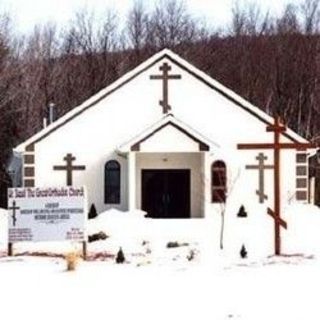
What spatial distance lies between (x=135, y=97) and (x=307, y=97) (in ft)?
99.3

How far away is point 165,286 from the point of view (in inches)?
526

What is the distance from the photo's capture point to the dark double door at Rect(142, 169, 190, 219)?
34312mm

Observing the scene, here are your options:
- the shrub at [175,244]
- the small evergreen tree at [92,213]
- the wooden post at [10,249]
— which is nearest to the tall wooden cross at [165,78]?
the small evergreen tree at [92,213]

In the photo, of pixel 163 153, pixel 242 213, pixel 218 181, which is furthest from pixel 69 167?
pixel 242 213

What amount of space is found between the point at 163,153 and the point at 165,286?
20.4m

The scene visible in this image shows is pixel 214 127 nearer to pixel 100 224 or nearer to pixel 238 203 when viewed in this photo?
pixel 238 203

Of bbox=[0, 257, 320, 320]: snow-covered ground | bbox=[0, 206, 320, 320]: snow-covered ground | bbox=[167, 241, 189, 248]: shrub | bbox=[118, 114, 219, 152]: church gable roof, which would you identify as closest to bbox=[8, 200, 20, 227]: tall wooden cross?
bbox=[0, 206, 320, 320]: snow-covered ground

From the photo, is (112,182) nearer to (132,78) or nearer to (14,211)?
(132,78)

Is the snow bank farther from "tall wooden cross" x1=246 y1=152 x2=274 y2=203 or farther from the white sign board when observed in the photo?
"tall wooden cross" x1=246 y1=152 x2=274 y2=203

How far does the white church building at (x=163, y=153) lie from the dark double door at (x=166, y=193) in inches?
1.6

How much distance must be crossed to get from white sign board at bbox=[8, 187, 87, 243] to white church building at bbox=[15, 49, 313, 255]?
45.4ft

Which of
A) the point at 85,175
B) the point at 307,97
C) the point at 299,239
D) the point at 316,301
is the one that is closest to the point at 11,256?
the point at 299,239

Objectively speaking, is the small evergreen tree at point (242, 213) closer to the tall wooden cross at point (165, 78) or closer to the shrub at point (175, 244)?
the tall wooden cross at point (165, 78)

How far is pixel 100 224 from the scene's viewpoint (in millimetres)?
27703
